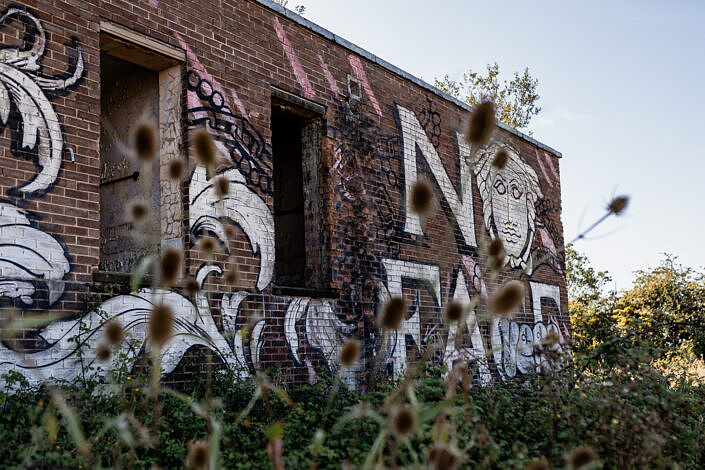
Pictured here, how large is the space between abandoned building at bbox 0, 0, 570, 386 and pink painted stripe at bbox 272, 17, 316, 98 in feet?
0.06

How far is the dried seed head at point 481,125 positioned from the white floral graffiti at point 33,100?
363 centimetres

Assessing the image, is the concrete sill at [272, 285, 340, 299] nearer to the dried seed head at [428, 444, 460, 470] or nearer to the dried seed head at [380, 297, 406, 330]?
the dried seed head at [380, 297, 406, 330]

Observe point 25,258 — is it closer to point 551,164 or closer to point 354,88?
point 354,88

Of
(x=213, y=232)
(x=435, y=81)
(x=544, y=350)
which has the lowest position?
(x=544, y=350)

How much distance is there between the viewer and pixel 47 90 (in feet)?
16.0

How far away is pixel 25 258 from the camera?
4578 mm

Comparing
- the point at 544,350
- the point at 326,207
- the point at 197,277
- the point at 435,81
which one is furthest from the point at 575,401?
the point at 435,81

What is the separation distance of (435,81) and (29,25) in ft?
65.7

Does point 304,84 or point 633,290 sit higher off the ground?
point 304,84

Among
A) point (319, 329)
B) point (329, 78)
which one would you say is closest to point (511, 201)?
point (329, 78)

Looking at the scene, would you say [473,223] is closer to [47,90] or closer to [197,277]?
[197,277]

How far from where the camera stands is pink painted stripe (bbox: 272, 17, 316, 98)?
23.0 ft

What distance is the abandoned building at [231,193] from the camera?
4730mm

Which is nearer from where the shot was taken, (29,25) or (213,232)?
(29,25)
